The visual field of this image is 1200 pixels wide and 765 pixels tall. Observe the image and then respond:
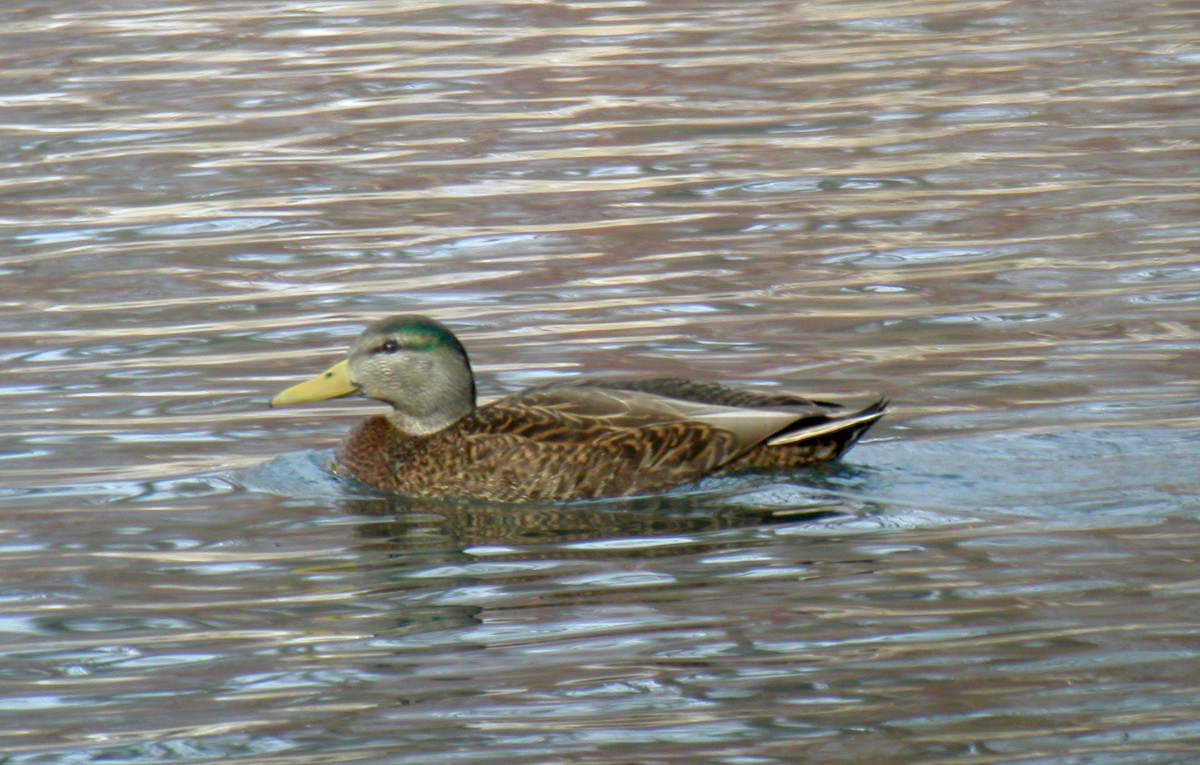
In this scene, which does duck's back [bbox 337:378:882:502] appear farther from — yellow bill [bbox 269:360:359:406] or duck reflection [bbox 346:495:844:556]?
yellow bill [bbox 269:360:359:406]

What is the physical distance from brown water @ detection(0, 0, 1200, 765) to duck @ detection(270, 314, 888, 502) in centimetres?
14

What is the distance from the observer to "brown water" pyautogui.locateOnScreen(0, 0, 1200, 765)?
19.3 ft

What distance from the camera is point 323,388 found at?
8578 mm

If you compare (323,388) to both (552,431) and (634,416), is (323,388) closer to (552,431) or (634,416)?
(552,431)

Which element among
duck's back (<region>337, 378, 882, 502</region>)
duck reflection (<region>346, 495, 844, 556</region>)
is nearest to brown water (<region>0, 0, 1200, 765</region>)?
duck reflection (<region>346, 495, 844, 556</region>)

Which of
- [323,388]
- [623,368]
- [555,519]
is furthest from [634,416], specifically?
[623,368]

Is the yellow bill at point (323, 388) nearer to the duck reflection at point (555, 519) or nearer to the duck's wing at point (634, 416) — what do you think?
the duck reflection at point (555, 519)

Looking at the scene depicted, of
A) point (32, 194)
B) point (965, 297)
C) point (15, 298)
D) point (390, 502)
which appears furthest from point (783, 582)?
point (32, 194)

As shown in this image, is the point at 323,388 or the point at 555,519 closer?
the point at 555,519

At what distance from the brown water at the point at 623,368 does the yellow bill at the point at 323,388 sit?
27 cm

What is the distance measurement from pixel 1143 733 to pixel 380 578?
2666 mm

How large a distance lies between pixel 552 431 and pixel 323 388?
92 cm

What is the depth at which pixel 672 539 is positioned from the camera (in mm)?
7480

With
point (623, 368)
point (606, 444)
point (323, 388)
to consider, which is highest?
point (323, 388)
